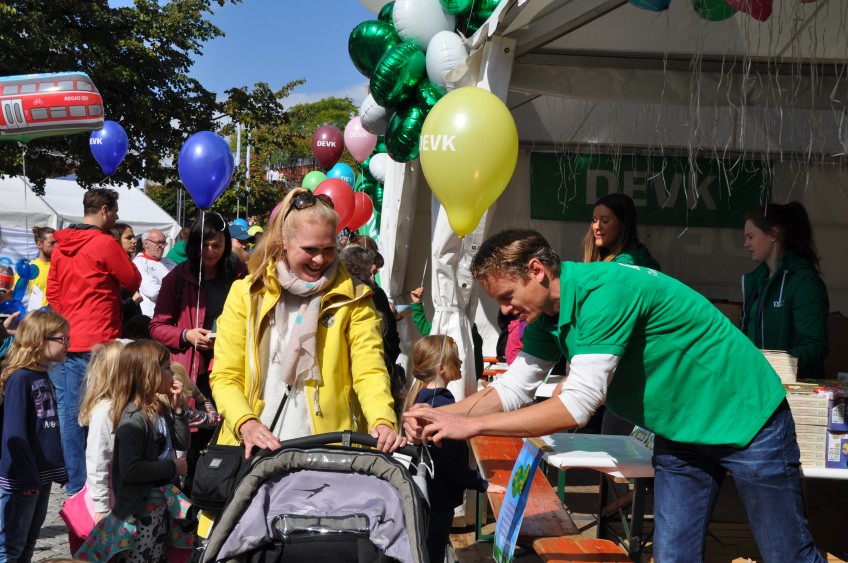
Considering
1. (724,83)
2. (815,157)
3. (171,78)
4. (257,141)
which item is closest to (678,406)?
(724,83)

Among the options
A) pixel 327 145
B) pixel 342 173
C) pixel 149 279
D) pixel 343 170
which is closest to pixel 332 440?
pixel 149 279

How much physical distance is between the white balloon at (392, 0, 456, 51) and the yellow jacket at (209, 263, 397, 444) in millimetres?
3907

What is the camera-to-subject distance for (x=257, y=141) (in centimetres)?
2500

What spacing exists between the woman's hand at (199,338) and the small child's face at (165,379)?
649 millimetres

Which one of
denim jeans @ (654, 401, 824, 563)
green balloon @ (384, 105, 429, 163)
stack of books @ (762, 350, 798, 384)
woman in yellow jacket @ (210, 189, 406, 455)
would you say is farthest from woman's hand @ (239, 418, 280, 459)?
green balloon @ (384, 105, 429, 163)

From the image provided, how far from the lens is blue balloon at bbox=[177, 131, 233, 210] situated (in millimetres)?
7754

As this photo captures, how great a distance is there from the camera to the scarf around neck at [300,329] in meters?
3.08

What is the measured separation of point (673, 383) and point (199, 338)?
2995mm

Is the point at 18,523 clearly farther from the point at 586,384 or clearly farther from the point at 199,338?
the point at 586,384

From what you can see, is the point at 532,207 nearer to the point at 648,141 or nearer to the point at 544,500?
the point at 648,141

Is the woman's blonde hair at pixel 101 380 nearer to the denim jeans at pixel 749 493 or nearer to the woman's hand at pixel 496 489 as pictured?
the woman's hand at pixel 496 489

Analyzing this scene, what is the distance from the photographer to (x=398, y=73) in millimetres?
6887

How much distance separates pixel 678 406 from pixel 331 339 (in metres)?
1.23

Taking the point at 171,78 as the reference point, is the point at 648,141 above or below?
below
